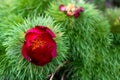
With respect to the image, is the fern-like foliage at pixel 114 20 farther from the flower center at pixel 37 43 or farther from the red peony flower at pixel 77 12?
the flower center at pixel 37 43

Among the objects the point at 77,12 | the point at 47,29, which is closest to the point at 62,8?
the point at 77,12

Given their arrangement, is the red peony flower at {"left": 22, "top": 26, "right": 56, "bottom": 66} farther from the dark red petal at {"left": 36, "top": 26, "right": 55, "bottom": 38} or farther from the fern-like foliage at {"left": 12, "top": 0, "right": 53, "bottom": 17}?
the fern-like foliage at {"left": 12, "top": 0, "right": 53, "bottom": 17}

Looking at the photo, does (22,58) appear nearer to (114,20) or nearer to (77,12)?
(77,12)

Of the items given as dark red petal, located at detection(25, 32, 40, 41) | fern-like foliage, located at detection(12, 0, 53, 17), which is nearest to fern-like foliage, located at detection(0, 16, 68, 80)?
dark red petal, located at detection(25, 32, 40, 41)

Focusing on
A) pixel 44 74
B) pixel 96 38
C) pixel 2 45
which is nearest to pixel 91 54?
pixel 96 38

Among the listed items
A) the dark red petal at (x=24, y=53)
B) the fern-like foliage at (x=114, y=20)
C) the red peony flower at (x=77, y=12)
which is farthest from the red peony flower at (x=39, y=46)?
the fern-like foliage at (x=114, y=20)
